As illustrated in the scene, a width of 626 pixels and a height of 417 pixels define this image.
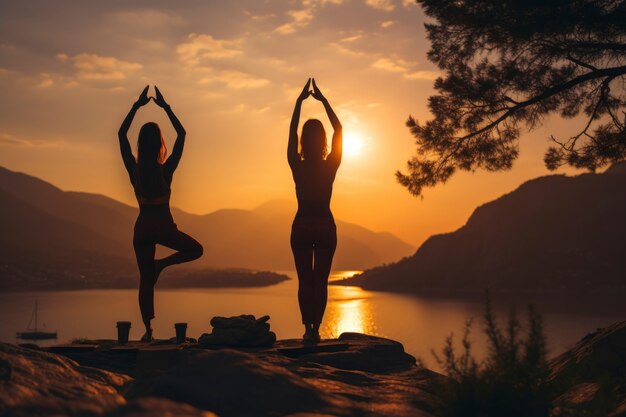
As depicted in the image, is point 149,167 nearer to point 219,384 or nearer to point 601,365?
point 219,384

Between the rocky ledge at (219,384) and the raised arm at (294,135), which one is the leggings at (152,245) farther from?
the raised arm at (294,135)

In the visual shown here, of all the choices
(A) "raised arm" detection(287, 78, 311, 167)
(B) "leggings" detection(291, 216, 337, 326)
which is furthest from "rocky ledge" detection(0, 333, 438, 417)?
(A) "raised arm" detection(287, 78, 311, 167)

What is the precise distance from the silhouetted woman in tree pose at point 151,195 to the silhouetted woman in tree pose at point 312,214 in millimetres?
1635

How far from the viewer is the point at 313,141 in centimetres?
949

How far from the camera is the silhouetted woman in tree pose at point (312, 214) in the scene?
9.37 meters

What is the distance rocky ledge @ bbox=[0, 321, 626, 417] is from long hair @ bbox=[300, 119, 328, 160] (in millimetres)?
2946

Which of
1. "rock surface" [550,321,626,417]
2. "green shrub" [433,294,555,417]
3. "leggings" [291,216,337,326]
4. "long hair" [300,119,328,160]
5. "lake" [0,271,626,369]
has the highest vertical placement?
"long hair" [300,119,328,160]

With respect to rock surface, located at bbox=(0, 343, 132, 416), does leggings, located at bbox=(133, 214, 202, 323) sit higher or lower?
higher

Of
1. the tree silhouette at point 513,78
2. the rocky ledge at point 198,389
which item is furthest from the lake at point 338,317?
the rocky ledge at point 198,389

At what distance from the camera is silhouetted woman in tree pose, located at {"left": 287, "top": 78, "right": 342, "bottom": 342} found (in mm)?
9367

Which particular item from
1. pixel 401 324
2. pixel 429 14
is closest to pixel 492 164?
pixel 429 14

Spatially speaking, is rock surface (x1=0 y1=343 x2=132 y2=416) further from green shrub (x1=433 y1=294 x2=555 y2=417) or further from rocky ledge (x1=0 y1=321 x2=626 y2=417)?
green shrub (x1=433 y1=294 x2=555 y2=417)

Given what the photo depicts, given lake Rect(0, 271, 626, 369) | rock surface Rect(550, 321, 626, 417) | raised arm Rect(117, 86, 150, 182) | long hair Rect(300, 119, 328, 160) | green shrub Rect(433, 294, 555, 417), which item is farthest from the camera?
lake Rect(0, 271, 626, 369)

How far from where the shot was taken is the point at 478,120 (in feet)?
41.9
